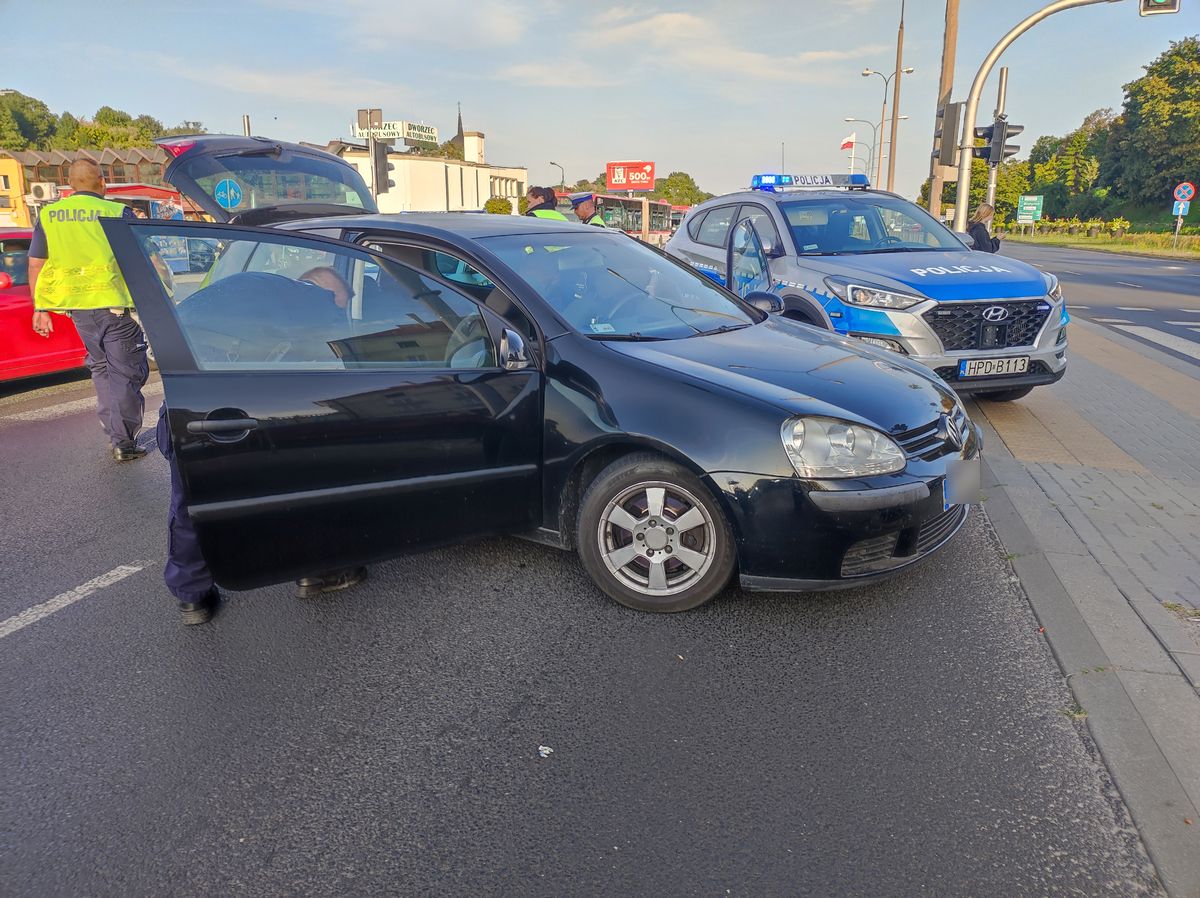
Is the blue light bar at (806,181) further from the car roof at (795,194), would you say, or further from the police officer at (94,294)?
the police officer at (94,294)

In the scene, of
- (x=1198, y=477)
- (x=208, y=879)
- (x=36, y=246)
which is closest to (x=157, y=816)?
(x=208, y=879)

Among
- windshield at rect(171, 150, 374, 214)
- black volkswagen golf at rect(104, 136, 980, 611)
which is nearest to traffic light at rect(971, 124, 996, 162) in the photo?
windshield at rect(171, 150, 374, 214)

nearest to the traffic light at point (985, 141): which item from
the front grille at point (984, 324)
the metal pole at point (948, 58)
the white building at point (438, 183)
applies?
the metal pole at point (948, 58)

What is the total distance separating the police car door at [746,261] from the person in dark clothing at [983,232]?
314 cm

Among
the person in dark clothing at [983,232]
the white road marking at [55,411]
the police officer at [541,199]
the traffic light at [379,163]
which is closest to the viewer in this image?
the white road marking at [55,411]

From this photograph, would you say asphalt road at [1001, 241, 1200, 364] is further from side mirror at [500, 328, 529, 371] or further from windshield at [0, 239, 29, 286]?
windshield at [0, 239, 29, 286]

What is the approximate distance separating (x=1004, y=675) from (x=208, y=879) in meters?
2.65

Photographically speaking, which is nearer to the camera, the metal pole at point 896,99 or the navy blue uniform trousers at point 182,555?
the navy blue uniform trousers at point 182,555

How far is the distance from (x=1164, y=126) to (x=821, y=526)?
84.0m

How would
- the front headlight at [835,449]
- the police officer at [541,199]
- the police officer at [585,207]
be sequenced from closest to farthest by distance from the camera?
the front headlight at [835,449] < the police officer at [541,199] < the police officer at [585,207]

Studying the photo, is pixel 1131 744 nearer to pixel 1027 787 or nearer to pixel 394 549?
pixel 1027 787

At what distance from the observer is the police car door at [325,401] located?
10.6ft

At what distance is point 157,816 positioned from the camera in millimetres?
2451

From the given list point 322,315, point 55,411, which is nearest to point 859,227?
point 322,315
